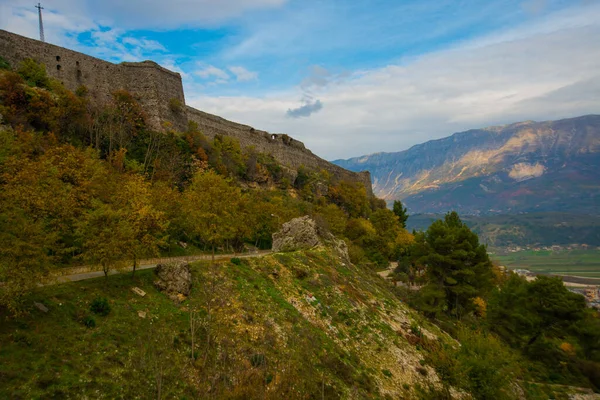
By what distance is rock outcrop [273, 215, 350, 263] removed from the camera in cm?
3403

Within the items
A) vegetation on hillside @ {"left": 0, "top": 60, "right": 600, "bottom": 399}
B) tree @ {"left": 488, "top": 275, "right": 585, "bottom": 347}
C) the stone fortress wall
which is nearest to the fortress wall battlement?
the stone fortress wall

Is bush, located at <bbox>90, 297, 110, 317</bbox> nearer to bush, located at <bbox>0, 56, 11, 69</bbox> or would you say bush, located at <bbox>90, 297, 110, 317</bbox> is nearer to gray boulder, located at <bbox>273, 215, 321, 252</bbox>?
gray boulder, located at <bbox>273, 215, 321, 252</bbox>

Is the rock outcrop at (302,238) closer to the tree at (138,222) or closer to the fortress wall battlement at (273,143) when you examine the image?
the tree at (138,222)

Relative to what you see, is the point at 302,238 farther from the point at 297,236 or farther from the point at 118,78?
the point at 118,78

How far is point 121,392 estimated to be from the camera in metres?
12.8

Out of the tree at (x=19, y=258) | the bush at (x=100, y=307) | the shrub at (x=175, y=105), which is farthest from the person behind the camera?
the shrub at (x=175, y=105)

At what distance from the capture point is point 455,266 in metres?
40.2

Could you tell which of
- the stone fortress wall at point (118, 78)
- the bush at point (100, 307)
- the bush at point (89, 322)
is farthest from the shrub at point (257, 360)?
the stone fortress wall at point (118, 78)

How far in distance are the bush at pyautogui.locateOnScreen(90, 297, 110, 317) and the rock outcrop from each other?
1869 centimetres

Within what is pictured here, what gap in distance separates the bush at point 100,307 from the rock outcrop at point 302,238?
18689mm

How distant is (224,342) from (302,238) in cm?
1797

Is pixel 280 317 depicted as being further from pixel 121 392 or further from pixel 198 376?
pixel 121 392

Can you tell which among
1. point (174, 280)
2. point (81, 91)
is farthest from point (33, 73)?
point (174, 280)

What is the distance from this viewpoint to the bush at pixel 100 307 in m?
15.9
